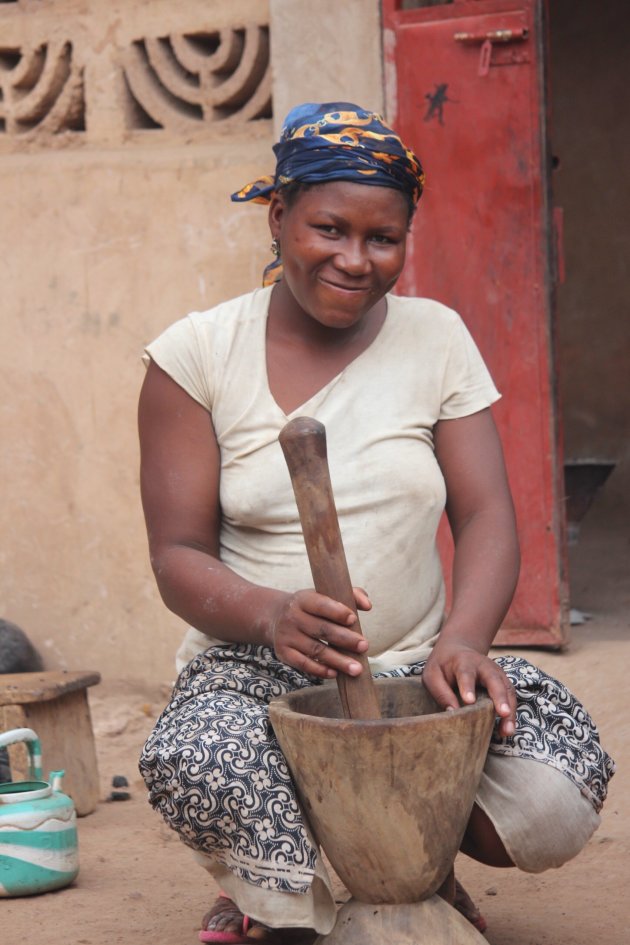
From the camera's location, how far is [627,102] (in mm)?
8289

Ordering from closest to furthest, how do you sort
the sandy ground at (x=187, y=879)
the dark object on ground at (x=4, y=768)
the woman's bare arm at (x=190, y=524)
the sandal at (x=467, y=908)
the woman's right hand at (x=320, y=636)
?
the woman's right hand at (x=320, y=636), the woman's bare arm at (x=190, y=524), the sandal at (x=467, y=908), the sandy ground at (x=187, y=879), the dark object on ground at (x=4, y=768)

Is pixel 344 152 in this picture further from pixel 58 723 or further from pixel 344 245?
pixel 58 723

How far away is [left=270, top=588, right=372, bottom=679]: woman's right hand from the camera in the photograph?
2449 millimetres

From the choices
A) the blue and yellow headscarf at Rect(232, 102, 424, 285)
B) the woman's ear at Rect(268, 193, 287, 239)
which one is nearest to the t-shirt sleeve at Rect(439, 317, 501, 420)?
the blue and yellow headscarf at Rect(232, 102, 424, 285)

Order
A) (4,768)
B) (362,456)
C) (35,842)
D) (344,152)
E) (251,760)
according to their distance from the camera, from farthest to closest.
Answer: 1. (4,768)
2. (35,842)
3. (362,456)
4. (344,152)
5. (251,760)

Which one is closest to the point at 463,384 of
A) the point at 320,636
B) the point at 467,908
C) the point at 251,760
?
the point at 320,636

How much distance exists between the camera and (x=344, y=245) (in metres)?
2.83

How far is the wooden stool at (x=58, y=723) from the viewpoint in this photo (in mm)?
4305

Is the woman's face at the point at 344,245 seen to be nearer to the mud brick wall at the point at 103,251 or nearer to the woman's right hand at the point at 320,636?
the woman's right hand at the point at 320,636

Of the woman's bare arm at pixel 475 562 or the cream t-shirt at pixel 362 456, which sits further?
Result: the cream t-shirt at pixel 362 456

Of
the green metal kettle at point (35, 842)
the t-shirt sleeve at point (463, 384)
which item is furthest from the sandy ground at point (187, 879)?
the t-shirt sleeve at point (463, 384)

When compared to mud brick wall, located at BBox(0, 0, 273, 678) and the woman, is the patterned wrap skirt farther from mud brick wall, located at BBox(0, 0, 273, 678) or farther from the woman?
mud brick wall, located at BBox(0, 0, 273, 678)

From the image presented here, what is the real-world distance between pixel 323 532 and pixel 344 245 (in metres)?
0.65

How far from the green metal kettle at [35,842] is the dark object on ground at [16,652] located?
185cm
